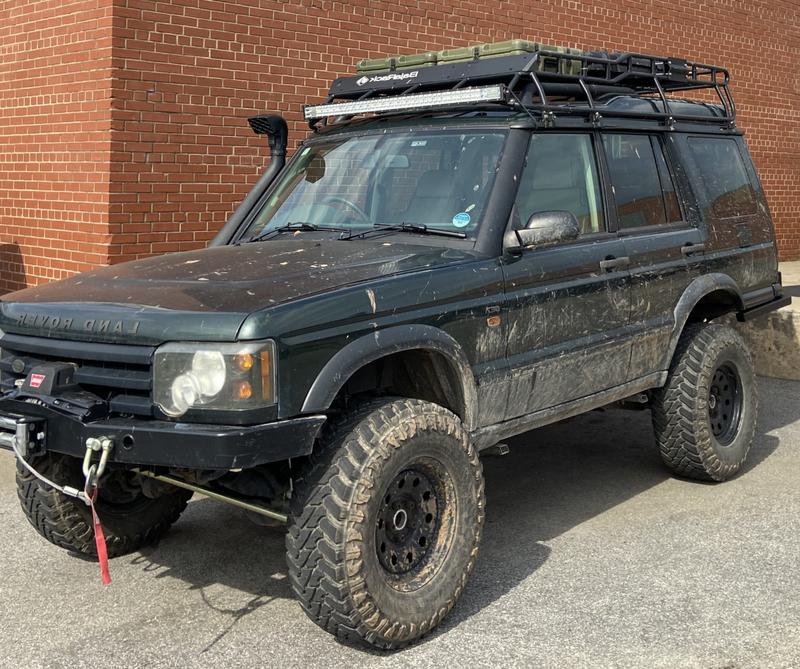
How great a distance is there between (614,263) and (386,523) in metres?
2.02

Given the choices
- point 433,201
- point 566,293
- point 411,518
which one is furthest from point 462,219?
point 411,518

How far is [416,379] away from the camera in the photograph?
429 cm

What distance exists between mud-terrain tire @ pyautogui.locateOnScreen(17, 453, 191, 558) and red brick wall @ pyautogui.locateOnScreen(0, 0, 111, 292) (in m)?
3.37

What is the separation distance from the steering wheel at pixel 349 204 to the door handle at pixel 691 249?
1.94 metres

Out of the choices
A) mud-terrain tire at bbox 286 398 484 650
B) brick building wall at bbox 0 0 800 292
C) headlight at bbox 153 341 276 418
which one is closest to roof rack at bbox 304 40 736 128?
mud-terrain tire at bbox 286 398 484 650

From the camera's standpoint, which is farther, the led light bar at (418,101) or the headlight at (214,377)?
the led light bar at (418,101)

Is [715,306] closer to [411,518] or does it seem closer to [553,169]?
[553,169]

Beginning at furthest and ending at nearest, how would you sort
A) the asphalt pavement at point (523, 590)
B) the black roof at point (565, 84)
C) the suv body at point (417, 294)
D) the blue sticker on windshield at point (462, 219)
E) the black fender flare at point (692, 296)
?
the black fender flare at point (692, 296)
the black roof at point (565, 84)
the blue sticker on windshield at point (462, 219)
the asphalt pavement at point (523, 590)
the suv body at point (417, 294)

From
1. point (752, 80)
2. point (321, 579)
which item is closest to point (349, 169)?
point (321, 579)

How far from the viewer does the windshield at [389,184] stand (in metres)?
4.68

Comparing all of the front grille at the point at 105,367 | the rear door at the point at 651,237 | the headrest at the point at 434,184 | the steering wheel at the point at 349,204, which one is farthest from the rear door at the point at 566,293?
the front grille at the point at 105,367

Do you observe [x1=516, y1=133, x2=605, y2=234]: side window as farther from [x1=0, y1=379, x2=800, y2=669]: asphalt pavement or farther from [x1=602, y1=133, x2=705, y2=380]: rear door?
[x1=0, y1=379, x2=800, y2=669]: asphalt pavement

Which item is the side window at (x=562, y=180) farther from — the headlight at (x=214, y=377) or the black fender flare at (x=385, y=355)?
the headlight at (x=214, y=377)

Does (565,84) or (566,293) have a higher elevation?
(565,84)
